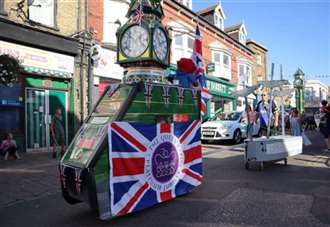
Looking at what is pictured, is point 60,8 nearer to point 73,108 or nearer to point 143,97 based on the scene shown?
point 73,108

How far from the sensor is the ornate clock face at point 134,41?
5742mm

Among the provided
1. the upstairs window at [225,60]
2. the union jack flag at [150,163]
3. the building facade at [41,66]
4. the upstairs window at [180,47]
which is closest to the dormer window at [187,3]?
the upstairs window at [180,47]

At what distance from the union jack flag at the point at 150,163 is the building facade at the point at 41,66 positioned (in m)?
7.46

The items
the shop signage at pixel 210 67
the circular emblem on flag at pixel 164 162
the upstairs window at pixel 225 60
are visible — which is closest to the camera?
the circular emblem on flag at pixel 164 162

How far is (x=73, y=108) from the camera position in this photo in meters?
13.7

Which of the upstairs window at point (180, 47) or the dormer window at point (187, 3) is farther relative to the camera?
the dormer window at point (187, 3)

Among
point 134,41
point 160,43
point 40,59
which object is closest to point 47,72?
point 40,59

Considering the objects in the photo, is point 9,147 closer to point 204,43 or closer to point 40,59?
point 40,59

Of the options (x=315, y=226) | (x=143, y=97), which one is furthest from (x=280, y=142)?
(x=143, y=97)

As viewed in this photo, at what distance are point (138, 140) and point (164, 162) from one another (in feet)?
2.40

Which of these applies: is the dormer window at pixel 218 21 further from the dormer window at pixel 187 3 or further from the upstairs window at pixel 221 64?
the dormer window at pixel 187 3

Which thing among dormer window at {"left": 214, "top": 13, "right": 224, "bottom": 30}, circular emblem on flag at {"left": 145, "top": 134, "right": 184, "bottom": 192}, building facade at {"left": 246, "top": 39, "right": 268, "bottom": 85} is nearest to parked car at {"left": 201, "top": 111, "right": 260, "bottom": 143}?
circular emblem on flag at {"left": 145, "top": 134, "right": 184, "bottom": 192}

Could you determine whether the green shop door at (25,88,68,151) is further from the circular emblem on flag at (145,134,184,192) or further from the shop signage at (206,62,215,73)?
the shop signage at (206,62,215,73)

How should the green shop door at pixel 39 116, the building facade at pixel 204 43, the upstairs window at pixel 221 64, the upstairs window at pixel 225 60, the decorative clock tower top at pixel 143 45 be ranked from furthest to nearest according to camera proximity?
1. the upstairs window at pixel 225 60
2. the upstairs window at pixel 221 64
3. the building facade at pixel 204 43
4. the green shop door at pixel 39 116
5. the decorative clock tower top at pixel 143 45
